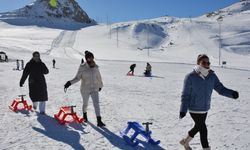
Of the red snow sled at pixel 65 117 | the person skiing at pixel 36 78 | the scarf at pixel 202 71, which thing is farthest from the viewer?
the person skiing at pixel 36 78

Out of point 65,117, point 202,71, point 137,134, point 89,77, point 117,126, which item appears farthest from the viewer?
point 65,117

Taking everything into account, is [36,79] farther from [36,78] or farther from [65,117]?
[65,117]

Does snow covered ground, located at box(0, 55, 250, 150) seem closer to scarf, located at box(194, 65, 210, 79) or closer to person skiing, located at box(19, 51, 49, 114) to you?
person skiing, located at box(19, 51, 49, 114)

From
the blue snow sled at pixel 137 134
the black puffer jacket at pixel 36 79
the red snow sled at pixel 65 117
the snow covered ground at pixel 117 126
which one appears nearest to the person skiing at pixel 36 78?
the black puffer jacket at pixel 36 79

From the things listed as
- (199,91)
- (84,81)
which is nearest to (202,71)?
(199,91)

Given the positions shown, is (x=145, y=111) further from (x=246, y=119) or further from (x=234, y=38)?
(x=234, y=38)

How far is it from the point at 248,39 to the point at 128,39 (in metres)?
28.9

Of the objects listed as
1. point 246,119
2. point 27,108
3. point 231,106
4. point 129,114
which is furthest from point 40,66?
point 231,106

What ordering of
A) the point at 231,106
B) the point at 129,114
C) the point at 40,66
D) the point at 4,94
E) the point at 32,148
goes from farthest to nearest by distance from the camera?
the point at 4,94
the point at 231,106
the point at 129,114
the point at 40,66
the point at 32,148

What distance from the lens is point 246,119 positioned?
9.79 metres

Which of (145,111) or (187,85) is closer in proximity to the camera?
(187,85)

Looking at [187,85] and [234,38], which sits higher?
[234,38]

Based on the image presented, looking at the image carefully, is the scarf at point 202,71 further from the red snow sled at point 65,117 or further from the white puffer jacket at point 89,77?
the red snow sled at point 65,117

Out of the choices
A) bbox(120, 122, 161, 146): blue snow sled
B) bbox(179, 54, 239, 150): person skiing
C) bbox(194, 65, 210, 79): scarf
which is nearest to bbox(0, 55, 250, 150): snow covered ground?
bbox(120, 122, 161, 146): blue snow sled
